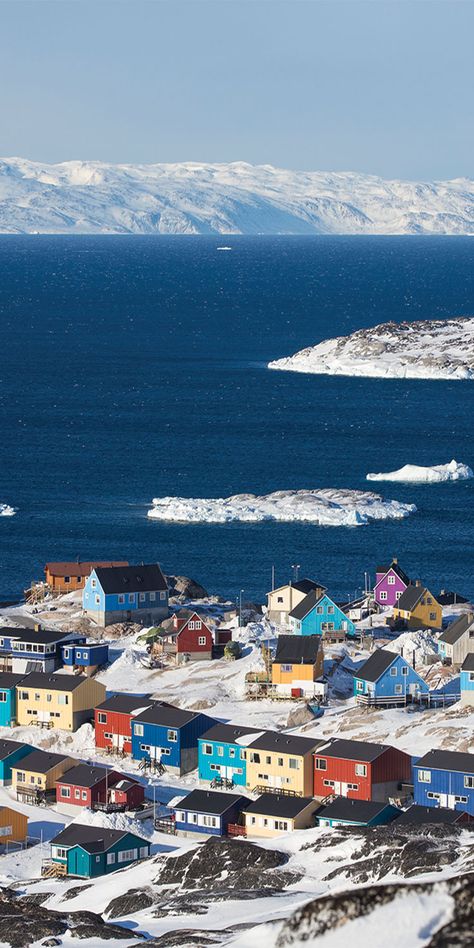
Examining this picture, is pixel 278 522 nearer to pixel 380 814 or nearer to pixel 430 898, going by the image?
pixel 380 814

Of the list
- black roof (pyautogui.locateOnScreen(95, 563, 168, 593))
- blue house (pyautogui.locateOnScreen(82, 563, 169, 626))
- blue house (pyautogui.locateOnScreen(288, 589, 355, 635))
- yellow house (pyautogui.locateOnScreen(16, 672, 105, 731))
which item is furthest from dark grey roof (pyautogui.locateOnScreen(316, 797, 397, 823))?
black roof (pyautogui.locateOnScreen(95, 563, 168, 593))

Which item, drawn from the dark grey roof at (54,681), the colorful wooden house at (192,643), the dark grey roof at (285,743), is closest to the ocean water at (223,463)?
the colorful wooden house at (192,643)

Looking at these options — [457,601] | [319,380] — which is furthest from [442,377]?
[457,601]

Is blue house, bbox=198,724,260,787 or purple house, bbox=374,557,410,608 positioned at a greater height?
purple house, bbox=374,557,410,608

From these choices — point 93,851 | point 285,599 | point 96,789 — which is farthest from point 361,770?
point 285,599

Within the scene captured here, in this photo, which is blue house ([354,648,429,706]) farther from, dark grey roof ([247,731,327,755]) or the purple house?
the purple house

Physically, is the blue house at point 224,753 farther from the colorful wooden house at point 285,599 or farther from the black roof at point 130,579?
the black roof at point 130,579
